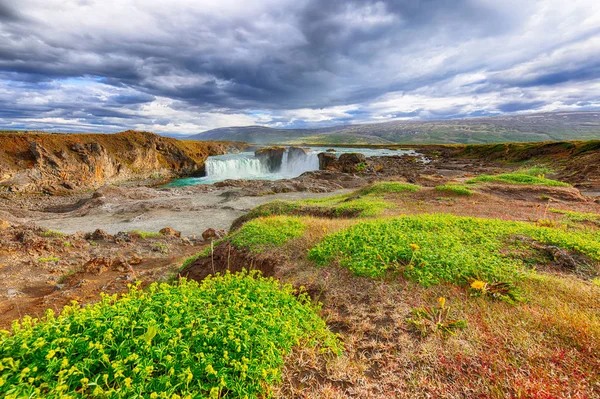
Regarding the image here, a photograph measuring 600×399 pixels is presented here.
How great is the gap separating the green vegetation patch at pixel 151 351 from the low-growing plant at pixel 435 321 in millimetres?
1219

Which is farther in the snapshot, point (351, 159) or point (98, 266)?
point (351, 159)

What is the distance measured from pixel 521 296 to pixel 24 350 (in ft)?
19.5

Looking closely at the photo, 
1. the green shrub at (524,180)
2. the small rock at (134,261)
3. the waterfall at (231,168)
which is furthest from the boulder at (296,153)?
the small rock at (134,261)

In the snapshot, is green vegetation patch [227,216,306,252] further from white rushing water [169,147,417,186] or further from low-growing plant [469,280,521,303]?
white rushing water [169,147,417,186]

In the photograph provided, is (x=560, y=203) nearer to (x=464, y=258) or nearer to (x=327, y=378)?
(x=464, y=258)

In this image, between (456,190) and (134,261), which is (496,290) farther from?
(456,190)

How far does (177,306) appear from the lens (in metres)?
3.12

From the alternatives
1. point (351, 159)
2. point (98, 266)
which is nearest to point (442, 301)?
point (98, 266)

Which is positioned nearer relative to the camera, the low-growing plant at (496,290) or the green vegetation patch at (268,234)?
the low-growing plant at (496,290)

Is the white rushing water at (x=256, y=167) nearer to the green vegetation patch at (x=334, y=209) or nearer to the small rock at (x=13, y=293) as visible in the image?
the green vegetation patch at (x=334, y=209)

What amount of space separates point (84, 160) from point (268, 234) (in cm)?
4415

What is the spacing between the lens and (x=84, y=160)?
39094 mm

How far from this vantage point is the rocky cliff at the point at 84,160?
32.5 metres

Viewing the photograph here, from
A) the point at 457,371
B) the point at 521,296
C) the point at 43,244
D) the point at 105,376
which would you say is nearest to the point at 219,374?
the point at 105,376
